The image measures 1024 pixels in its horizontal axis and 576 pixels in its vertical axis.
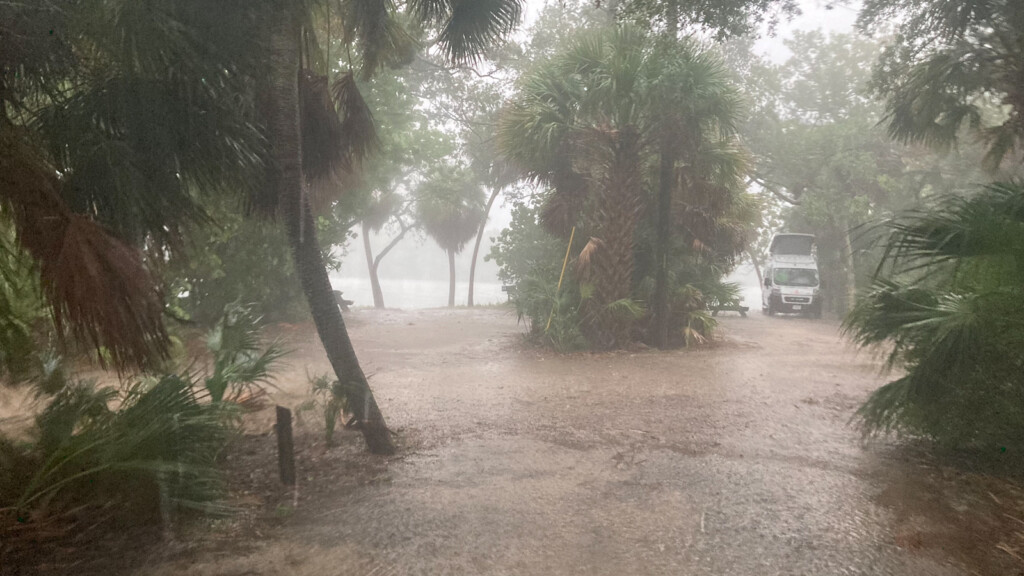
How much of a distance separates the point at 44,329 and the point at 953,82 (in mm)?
10604

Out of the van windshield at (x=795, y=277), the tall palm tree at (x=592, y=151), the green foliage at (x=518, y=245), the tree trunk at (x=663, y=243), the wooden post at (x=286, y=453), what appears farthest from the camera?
the van windshield at (x=795, y=277)

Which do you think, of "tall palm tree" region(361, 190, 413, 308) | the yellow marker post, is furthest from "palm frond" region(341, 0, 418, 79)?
"tall palm tree" region(361, 190, 413, 308)

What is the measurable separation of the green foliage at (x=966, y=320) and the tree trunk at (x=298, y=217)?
4656 millimetres

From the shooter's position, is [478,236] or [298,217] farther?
[478,236]

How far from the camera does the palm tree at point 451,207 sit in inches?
967

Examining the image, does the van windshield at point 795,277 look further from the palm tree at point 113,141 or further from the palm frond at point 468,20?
the palm tree at point 113,141

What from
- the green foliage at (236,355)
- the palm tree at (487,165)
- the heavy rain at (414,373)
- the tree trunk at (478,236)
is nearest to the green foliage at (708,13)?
the heavy rain at (414,373)

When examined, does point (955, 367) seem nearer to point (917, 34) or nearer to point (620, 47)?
point (917, 34)

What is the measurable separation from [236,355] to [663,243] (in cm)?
849

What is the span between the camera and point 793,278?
2272cm

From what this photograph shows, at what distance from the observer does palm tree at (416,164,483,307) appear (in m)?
24.6

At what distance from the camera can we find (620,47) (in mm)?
11617

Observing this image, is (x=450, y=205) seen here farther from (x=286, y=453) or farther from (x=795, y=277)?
(x=286, y=453)

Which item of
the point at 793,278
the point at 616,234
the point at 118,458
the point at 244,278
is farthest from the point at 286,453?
the point at 793,278
